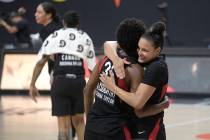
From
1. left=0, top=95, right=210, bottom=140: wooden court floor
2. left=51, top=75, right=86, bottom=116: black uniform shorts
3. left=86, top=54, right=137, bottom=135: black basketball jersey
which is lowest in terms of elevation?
left=0, top=95, right=210, bottom=140: wooden court floor

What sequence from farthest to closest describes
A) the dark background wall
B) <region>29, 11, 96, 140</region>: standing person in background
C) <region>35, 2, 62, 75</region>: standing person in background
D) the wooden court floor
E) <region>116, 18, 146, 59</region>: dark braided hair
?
the dark background wall < the wooden court floor < <region>35, 2, 62, 75</region>: standing person in background < <region>29, 11, 96, 140</region>: standing person in background < <region>116, 18, 146, 59</region>: dark braided hair

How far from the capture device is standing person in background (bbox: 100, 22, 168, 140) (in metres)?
4.15

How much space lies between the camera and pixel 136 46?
433cm

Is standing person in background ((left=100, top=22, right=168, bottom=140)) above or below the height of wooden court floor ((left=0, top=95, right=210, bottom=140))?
above

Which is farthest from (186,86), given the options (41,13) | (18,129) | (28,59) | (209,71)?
(41,13)

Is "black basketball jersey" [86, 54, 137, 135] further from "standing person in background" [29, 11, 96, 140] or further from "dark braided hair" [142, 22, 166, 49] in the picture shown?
"standing person in background" [29, 11, 96, 140]

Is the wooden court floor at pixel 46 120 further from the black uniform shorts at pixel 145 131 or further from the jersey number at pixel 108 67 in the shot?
the jersey number at pixel 108 67

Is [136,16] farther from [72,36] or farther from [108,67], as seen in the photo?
[108,67]

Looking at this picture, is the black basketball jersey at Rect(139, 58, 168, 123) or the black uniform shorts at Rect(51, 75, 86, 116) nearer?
the black basketball jersey at Rect(139, 58, 168, 123)

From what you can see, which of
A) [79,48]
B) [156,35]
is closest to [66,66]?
[79,48]

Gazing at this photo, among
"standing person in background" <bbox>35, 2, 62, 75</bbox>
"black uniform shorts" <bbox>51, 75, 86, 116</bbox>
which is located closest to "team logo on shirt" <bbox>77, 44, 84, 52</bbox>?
"black uniform shorts" <bbox>51, 75, 86, 116</bbox>

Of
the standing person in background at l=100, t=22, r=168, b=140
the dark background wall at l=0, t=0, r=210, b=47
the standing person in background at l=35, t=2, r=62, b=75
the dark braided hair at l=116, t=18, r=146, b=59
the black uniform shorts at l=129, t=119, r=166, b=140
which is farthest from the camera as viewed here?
the dark background wall at l=0, t=0, r=210, b=47

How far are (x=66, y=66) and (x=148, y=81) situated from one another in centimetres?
316

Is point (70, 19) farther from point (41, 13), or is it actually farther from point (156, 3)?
point (156, 3)
